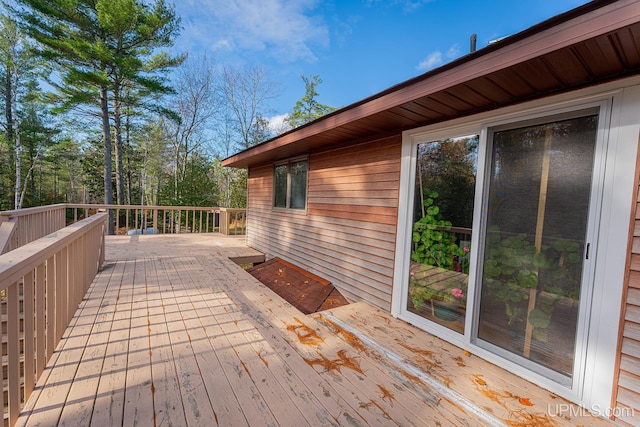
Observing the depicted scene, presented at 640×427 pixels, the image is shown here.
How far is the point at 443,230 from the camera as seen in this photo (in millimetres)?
2592

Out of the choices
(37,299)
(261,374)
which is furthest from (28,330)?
(261,374)

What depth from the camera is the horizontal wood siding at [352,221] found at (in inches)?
123

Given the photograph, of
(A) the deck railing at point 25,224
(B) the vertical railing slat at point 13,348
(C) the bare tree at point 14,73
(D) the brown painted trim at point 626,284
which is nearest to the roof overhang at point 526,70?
(D) the brown painted trim at point 626,284

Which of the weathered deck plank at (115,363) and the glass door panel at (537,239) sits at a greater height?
the glass door panel at (537,239)

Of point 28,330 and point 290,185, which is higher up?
point 290,185

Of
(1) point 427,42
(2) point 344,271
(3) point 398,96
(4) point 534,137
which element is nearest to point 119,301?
(2) point 344,271

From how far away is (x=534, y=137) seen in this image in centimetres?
195

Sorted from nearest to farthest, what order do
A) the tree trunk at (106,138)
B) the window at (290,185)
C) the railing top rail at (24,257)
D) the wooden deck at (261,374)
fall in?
the railing top rail at (24,257), the wooden deck at (261,374), the window at (290,185), the tree trunk at (106,138)

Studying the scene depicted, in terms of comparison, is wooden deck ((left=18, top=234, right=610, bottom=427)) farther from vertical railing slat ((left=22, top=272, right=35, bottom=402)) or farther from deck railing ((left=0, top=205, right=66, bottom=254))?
deck railing ((left=0, top=205, right=66, bottom=254))

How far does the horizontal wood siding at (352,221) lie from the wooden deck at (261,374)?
52 centimetres

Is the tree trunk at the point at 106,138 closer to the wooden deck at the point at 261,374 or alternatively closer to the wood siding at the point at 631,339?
the wooden deck at the point at 261,374

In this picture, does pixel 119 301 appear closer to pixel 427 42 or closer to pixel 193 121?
pixel 427 42

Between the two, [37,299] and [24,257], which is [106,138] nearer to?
[37,299]

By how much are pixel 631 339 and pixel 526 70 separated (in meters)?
1.65
